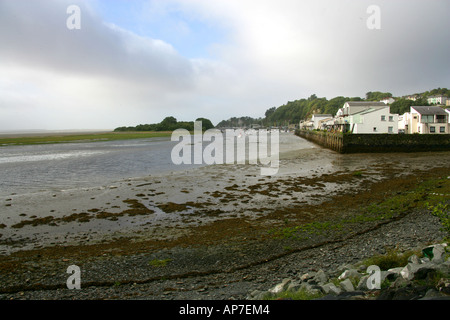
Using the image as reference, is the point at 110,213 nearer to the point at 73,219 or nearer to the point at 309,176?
the point at 73,219

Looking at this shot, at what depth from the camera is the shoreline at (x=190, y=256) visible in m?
6.43

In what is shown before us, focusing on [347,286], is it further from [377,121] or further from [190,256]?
[377,121]

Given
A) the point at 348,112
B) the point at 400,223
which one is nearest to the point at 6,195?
the point at 400,223

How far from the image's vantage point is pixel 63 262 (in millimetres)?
7992

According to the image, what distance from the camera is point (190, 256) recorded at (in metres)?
8.22

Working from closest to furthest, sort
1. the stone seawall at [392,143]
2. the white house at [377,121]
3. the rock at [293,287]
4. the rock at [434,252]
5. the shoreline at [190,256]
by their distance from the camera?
1. the rock at [293,287]
2. the rock at [434,252]
3. the shoreline at [190,256]
4. the stone seawall at [392,143]
5. the white house at [377,121]

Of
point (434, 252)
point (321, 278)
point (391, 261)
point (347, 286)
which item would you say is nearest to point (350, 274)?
point (321, 278)

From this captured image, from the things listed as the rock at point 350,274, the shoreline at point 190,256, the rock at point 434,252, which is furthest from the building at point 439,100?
the rock at point 350,274

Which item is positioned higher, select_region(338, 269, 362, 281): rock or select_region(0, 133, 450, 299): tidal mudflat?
select_region(338, 269, 362, 281): rock

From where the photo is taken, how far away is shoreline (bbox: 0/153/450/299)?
253 inches

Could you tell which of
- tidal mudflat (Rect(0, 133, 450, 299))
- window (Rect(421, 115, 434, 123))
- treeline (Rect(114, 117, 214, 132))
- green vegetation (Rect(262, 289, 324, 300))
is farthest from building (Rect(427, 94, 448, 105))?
green vegetation (Rect(262, 289, 324, 300))

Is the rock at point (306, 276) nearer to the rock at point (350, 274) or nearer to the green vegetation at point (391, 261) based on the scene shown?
the rock at point (350, 274)

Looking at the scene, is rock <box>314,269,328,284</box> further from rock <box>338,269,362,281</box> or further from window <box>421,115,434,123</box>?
window <box>421,115,434,123</box>
